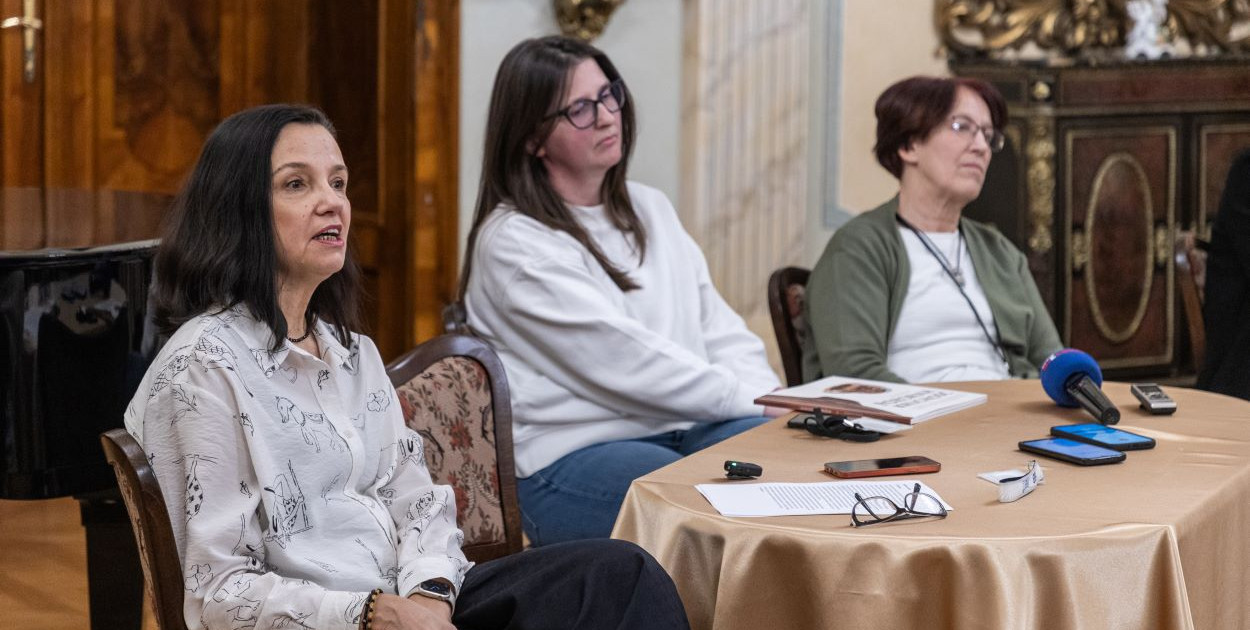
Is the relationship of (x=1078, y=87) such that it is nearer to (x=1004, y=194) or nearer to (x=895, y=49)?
(x=1004, y=194)

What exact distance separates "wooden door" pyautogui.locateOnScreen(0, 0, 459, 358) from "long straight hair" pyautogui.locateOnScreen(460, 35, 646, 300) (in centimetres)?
172

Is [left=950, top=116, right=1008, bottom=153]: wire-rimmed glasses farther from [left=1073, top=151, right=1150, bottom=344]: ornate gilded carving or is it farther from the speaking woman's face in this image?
[left=1073, top=151, right=1150, bottom=344]: ornate gilded carving

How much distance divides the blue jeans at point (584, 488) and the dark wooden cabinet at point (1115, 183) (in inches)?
Answer: 112

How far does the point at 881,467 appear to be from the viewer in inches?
85.4

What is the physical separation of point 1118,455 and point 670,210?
4.13 feet

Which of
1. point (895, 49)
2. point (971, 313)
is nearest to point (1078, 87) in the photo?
point (895, 49)

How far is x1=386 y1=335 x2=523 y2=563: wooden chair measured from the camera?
2355mm

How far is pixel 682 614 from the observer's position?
1910 mm

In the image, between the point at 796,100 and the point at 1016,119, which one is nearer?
the point at 1016,119

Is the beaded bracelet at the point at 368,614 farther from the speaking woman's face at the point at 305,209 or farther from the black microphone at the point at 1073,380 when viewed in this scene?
the black microphone at the point at 1073,380

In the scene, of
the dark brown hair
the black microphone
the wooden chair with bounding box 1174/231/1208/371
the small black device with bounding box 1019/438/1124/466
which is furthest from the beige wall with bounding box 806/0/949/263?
the small black device with bounding box 1019/438/1124/466

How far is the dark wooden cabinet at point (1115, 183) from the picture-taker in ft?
17.7

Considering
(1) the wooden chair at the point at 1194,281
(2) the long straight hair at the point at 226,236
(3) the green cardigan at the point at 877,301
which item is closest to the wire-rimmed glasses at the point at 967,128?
(3) the green cardigan at the point at 877,301

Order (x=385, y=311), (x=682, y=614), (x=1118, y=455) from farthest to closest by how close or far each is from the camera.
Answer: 1. (x=385, y=311)
2. (x=1118, y=455)
3. (x=682, y=614)
